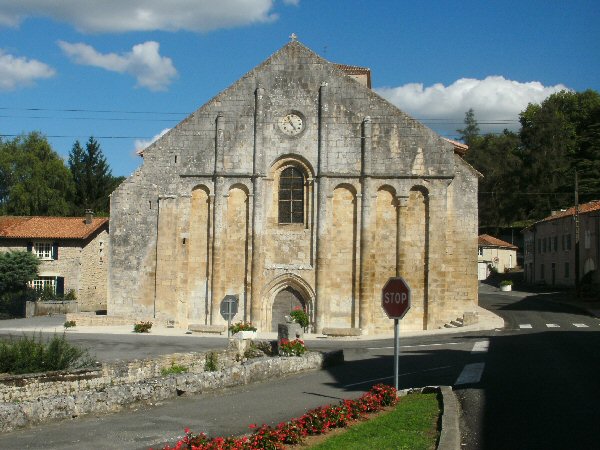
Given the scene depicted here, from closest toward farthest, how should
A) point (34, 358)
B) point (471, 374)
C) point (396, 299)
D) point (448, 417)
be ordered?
point (448, 417) < point (396, 299) < point (471, 374) < point (34, 358)

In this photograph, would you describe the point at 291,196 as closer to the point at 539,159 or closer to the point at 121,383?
the point at 121,383

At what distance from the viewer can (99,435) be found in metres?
10.7

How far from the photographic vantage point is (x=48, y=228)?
48.2 m

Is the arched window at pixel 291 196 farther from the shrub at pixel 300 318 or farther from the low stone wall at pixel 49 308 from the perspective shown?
the low stone wall at pixel 49 308

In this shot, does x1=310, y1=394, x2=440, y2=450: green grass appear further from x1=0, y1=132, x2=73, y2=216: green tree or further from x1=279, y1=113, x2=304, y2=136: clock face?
x1=0, y1=132, x2=73, y2=216: green tree

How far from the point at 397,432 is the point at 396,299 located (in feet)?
11.0

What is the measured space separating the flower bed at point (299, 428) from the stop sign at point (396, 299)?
134cm

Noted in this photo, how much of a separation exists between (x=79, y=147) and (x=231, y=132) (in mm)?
44714

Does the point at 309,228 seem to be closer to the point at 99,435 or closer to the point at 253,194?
the point at 253,194

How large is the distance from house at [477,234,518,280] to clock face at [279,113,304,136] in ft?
141

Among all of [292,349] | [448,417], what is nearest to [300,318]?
[292,349]

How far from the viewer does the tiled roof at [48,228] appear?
47341 mm

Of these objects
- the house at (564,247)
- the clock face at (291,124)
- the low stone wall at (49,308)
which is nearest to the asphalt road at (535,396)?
the clock face at (291,124)

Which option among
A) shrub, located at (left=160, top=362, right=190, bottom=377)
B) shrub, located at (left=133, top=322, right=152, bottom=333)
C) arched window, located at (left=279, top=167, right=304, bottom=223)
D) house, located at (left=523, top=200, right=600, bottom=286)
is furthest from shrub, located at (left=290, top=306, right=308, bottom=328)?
house, located at (left=523, top=200, right=600, bottom=286)
